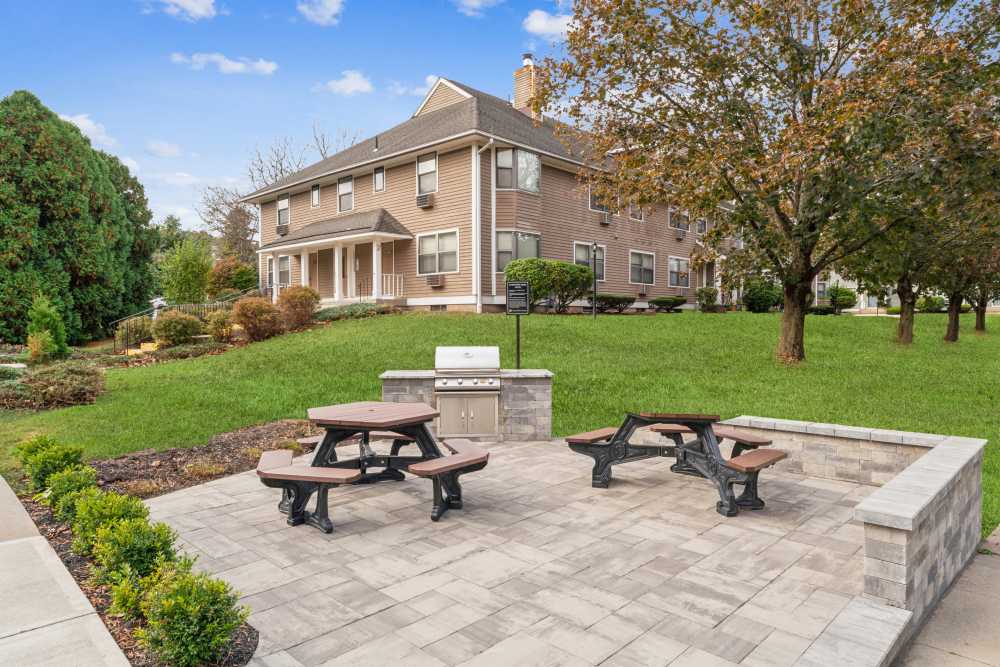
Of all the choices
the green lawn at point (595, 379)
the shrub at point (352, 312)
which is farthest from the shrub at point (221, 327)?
the shrub at point (352, 312)

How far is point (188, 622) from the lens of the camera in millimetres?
2738

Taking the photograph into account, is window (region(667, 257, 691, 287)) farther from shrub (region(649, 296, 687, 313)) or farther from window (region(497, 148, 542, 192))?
window (region(497, 148, 542, 192))

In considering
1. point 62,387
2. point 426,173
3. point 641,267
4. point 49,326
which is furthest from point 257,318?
point 641,267

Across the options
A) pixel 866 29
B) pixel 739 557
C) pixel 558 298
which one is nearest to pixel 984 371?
pixel 866 29

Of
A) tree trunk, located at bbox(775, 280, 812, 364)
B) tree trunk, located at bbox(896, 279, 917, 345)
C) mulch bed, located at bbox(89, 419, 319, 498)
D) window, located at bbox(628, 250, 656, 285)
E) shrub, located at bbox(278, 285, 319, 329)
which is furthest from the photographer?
window, located at bbox(628, 250, 656, 285)

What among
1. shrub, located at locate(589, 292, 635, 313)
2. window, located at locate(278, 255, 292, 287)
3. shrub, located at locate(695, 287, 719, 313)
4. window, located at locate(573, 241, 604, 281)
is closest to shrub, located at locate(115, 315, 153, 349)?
window, located at locate(278, 255, 292, 287)

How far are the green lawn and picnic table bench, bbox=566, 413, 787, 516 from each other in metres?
1.89

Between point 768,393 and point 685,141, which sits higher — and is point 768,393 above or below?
below

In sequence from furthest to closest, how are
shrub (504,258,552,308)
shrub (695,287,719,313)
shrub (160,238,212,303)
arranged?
1. shrub (695,287,719,313)
2. shrub (160,238,212,303)
3. shrub (504,258,552,308)

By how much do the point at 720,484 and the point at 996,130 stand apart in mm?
8815

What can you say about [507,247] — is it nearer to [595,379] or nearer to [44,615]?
[595,379]

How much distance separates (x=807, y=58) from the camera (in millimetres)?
12461

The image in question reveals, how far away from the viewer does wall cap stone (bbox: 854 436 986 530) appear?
10.1ft

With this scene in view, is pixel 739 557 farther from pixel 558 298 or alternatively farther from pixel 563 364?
pixel 558 298
